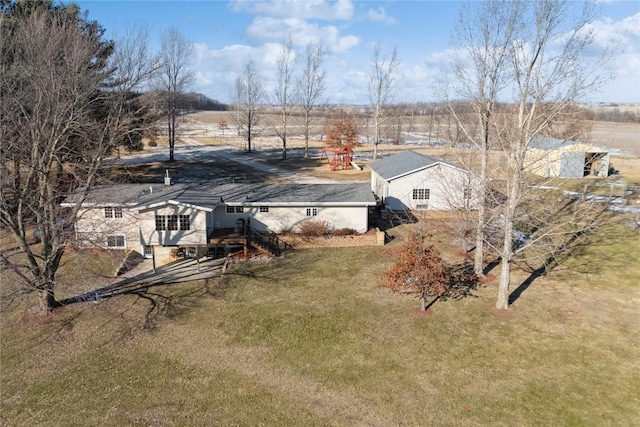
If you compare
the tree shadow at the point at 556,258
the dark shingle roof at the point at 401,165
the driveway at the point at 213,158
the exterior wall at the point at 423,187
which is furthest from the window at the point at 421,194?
the driveway at the point at 213,158

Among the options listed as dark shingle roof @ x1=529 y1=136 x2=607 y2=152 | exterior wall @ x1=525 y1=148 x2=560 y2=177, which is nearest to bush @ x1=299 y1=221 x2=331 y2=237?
exterior wall @ x1=525 y1=148 x2=560 y2=177

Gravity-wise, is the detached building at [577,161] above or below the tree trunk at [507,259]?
above

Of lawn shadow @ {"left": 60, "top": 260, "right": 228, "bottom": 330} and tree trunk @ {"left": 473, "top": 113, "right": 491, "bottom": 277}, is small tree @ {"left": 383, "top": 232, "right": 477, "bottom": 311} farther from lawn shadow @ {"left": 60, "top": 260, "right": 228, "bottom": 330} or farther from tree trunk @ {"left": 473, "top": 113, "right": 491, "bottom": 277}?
lawn shadow @ {"left": 60, "top": 260, "right": 228, "bottom": 330}

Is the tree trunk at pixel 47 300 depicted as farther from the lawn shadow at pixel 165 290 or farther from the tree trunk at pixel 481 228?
the tree trunk at pixel 481 228

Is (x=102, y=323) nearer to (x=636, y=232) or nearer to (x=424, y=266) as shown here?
(x=424, y=266)

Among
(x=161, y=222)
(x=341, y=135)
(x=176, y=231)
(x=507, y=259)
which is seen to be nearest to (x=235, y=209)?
(x=176, y=231)

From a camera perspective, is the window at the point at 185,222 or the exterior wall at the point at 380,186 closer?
the window at the point at 185,222

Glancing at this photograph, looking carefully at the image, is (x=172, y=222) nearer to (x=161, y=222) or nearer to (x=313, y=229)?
(x=161, y=222)

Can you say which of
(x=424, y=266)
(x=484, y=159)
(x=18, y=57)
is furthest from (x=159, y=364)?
(x=18, y=57)

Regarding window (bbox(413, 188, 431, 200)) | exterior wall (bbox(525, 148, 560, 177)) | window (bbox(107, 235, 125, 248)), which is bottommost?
window (bbox(107, 235, 125, 248))
